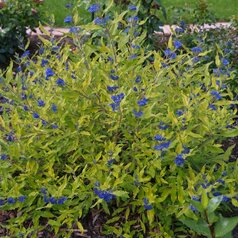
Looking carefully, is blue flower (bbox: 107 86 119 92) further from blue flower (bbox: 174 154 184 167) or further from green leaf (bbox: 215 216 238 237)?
green leaf (bbox: 215 216 238 237)

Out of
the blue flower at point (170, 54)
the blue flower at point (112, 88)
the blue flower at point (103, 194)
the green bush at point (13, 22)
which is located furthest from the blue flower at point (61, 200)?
the green bush at point (13, 22)

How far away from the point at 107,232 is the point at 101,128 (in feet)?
1.93

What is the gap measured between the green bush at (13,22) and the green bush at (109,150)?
2905mm

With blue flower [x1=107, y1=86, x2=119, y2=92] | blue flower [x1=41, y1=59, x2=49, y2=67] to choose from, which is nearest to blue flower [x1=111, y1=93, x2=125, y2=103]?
blue flower [x1=107, y1=86, x2=119, y2=92]

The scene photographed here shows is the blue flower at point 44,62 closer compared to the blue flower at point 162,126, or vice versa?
the blue flower at point 162,126

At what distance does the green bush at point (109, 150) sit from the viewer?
279 centimetres

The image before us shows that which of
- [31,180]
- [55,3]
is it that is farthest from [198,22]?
[31,180]

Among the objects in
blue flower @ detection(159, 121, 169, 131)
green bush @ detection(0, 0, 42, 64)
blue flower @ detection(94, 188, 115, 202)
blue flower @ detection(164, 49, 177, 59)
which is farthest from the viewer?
green bush @ detection(0, 0, 42, 64)

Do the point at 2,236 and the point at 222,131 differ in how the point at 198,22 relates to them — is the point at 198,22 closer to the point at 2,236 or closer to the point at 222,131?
the point at 222,131

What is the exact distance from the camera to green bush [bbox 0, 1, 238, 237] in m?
2.79

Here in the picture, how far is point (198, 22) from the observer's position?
19.6 ft

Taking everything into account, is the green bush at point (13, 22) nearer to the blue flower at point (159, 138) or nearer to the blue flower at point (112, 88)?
the blue flower at point (112, 88)

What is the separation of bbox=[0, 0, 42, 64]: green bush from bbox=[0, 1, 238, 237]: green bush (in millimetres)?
2905

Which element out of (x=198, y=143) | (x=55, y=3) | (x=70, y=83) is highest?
(x=70, y=83)
